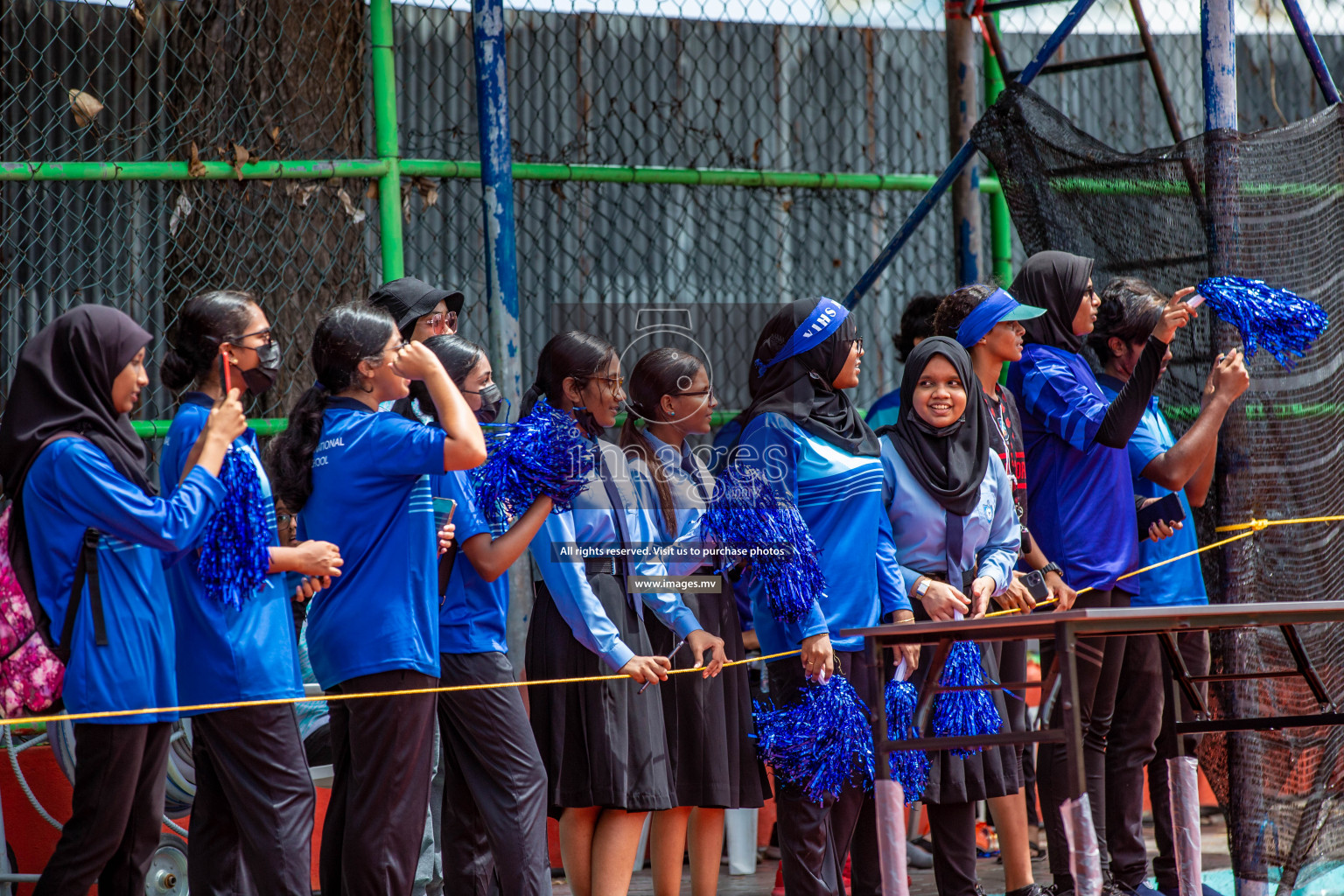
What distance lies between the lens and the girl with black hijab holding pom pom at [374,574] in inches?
142

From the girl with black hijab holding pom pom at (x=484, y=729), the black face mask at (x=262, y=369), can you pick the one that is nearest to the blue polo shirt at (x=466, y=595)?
the girl with black hijab holding pom pom at (x=484, y=729)

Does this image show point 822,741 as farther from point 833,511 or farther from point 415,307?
point 415,307

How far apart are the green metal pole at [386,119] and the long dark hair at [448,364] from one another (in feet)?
3.51

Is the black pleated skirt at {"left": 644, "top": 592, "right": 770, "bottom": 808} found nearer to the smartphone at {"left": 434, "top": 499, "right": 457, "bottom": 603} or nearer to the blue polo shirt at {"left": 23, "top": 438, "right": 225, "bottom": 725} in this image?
the smartphone at {"left": 434, "top": 499, "right": 457, "bottom": 603}

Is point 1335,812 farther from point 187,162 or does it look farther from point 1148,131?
point 187,162

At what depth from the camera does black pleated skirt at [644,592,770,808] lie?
13.8 feet

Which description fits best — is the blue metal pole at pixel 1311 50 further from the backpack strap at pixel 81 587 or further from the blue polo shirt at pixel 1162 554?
the backpack strap at pixel 81 587

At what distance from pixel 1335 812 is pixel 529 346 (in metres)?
3.48

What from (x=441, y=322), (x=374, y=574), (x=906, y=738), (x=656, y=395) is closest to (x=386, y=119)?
(x=441, y=322)

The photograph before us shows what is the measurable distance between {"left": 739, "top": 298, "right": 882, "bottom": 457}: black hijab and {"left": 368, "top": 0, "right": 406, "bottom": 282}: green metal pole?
1.55 meters

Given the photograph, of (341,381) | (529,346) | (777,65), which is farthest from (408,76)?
(341,381)

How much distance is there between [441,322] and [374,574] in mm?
1029

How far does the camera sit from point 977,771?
4.27 meters

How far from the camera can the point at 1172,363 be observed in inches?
211
